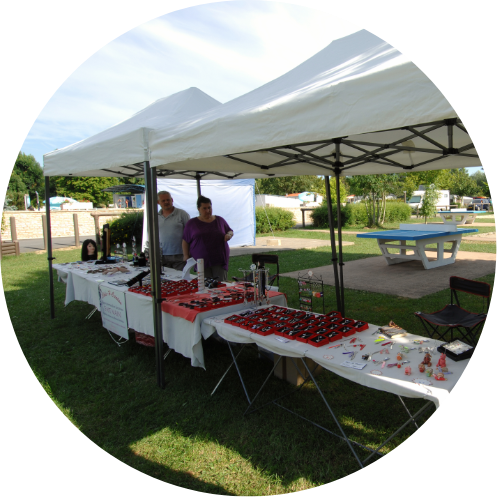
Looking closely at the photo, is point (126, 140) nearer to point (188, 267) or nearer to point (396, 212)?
point (188, 267)

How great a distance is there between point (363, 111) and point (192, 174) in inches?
197

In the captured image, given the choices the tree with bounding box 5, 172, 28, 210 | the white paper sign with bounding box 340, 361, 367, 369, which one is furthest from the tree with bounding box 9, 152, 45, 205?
the white paper sign with bounding box 340, 361, 367, 369

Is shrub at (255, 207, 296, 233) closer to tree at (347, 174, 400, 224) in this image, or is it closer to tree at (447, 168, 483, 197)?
tree at (347, 174, 400, 224)

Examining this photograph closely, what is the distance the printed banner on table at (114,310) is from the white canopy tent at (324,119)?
2.41 feet

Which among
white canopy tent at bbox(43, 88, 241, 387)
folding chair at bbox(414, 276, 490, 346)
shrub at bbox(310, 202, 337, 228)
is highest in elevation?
white canopy tent at bbox(43, 88, 241, 387)

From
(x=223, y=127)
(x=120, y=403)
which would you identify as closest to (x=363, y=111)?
(x=223, y=127)

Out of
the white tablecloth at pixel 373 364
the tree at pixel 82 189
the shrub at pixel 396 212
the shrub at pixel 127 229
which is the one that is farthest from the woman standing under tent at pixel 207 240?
the tree at pixel 82 189

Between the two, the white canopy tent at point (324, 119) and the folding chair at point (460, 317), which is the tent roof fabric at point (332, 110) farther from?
the folding chair at point (460, 317)

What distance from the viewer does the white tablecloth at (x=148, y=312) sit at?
303 centimetres

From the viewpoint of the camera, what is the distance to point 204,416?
9.41 feet

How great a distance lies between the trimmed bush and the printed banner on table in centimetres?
963

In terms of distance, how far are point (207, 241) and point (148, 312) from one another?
117cm

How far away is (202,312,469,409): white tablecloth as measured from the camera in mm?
1780

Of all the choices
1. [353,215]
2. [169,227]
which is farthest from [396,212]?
[169,227]
